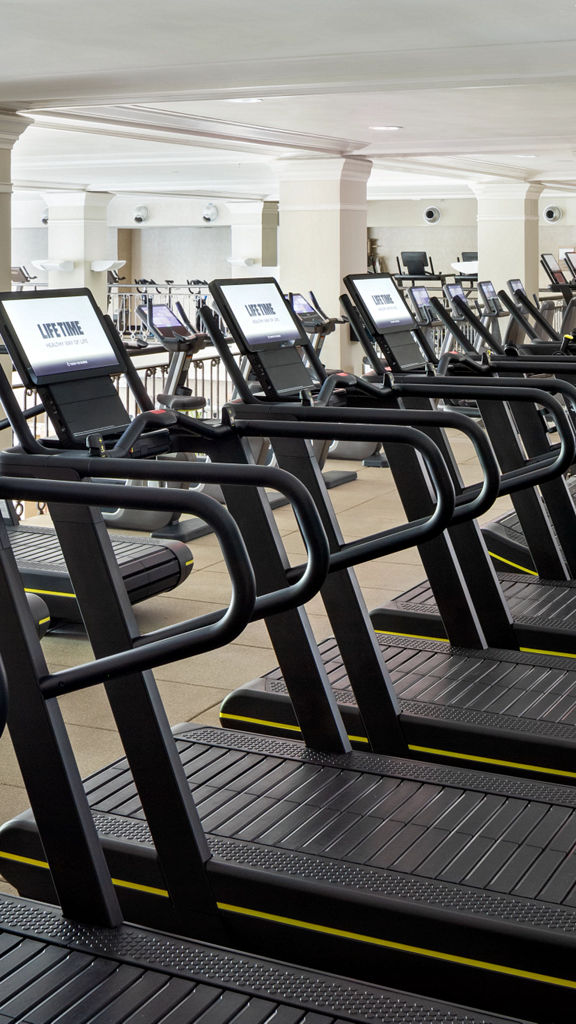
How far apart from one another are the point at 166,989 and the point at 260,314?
1974 mm

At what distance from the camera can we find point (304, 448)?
2.86 meters

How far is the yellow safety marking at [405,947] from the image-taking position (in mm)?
1890

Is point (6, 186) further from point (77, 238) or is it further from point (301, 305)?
point (77, 238)

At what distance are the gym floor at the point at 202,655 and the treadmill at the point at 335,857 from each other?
19.3 inches

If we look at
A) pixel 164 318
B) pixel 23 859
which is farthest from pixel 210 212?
pixel 23 859

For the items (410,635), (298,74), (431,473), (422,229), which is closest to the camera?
(431,473)

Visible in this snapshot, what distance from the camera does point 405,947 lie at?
198 cm

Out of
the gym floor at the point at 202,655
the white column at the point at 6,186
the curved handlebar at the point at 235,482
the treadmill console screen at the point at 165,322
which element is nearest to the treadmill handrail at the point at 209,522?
the curved handlebar at the point at 235,482

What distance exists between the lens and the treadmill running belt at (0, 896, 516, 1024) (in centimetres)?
170

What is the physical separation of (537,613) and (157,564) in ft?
4.42

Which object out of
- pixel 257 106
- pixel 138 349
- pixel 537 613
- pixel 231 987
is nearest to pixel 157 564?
pixel 537 613

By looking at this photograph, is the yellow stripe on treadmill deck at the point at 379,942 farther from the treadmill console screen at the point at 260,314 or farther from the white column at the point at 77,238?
the white column at the point at 77,238

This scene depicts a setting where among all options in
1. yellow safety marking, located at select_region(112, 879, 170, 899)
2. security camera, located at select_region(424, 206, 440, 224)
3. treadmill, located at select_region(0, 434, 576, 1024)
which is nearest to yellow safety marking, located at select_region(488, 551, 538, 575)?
treadmill, located at select_region(0, 434, 576, 1024)

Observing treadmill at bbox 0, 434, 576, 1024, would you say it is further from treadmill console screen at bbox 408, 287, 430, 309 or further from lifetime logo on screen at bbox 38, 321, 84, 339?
treadmill console screen at bbox 408, 287, 430, 309
